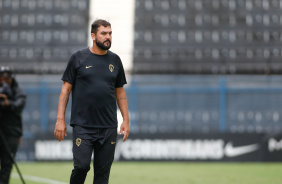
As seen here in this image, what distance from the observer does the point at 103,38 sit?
5570 mm

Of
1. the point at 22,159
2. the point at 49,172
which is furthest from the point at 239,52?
the point at 49,172

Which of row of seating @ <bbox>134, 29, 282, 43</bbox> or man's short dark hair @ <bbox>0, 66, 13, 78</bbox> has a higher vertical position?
man's short dark hair @ <bbox>0, 66, 13, 78</bbox>

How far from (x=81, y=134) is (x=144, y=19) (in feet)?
80.7

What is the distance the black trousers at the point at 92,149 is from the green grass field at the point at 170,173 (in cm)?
430

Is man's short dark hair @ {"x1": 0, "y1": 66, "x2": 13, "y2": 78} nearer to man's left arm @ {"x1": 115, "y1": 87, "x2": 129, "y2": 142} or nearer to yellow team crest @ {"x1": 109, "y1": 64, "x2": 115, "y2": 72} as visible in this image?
man's left arm @ {"x1": 115, "y1": 87, "x2": 129, "y2": 142}

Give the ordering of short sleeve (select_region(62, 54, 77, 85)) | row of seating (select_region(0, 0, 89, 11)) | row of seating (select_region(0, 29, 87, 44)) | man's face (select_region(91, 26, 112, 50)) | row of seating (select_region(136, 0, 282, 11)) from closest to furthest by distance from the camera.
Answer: man's face (select_region(91, 26, 112, 50)), short sleeve (select_region(62, 54, 77, 85)), row of seating (select_region(0, 29, 87, 44)), row of seating (select_region(136, 0, 282, 11)), row of seating (select_region(0, 0, 89, 11))

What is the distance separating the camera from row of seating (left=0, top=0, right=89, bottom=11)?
29.7 m

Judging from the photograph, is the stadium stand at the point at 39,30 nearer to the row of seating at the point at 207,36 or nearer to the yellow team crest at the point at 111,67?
the row of seating at the point at 207,36

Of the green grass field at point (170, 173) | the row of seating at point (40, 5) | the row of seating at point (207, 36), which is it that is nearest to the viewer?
the green grass field at point (170, 173)

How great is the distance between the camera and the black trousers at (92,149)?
5602 mm

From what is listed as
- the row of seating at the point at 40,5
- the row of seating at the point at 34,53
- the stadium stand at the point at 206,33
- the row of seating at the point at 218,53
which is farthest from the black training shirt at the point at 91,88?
the row of seating at the point at 40,5

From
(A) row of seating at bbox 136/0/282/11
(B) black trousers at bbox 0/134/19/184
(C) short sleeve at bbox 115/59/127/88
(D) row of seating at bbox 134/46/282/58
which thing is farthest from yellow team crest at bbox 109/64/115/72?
(A) row of seating at bbox 136/0/282/11

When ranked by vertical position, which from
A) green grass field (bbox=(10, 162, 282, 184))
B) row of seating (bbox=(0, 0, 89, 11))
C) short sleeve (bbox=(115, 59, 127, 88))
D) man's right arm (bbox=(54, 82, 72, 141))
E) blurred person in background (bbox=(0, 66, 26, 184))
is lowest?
green grass field (bbox=(10, 162, 282, 184))

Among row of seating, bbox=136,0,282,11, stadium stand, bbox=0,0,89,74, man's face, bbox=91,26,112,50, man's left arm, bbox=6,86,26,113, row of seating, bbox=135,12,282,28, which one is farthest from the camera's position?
row of seating, bbox=136,0,282,11
